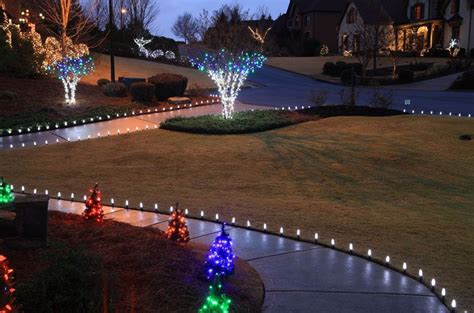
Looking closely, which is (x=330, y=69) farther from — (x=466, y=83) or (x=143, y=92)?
(x=143, y=92)

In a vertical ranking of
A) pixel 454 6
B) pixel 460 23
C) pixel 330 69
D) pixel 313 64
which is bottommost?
pixel 330 69

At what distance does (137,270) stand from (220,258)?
0.81 metres

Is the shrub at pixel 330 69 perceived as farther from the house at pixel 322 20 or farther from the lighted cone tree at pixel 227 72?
the house at pixel 322 20

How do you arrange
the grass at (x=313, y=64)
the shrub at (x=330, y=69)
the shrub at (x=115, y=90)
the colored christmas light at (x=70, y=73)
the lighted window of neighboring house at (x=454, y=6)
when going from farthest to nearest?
1. the lighted window of neighboring house at (x=454, y=6)
2. the grass at (x=313, y=64)
3. the shrub at (x=330, y=69)
4. the shrub at (x=115, y=90)
5. the colored christmas light at (x=70, y=73)

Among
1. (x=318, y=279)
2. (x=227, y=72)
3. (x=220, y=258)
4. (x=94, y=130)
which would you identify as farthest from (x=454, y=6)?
(x=220, y=258)

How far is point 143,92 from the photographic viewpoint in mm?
21562

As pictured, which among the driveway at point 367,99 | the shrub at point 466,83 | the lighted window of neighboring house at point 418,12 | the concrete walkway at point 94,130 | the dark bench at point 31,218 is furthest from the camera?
the lighted window of neighboring house at point 418,12

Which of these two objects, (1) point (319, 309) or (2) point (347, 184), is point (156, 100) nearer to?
(2) point (347, 184)

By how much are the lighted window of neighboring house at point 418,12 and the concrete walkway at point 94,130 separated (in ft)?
123

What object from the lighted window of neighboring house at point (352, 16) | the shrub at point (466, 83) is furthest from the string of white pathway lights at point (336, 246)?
the lighted window of neighboring house at point (352, 16)

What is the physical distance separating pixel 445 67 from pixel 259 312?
3633cm

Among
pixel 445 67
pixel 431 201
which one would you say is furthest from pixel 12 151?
pixel 445 67

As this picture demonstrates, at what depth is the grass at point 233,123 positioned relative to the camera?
15.6 meters

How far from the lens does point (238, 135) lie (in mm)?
15188
